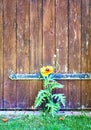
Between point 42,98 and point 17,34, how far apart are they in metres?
0.89

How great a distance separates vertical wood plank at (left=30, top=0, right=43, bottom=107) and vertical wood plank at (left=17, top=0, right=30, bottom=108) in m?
0.05

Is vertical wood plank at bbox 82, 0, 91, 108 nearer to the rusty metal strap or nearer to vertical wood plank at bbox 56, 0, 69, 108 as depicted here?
the rusty metal strap

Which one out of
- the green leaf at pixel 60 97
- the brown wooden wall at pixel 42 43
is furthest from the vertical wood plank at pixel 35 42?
the green leaf at pixel 60 97

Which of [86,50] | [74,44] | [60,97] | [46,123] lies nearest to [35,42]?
[74,44]

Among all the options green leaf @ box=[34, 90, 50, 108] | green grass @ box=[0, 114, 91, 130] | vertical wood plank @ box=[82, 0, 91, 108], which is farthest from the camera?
vertical wood plank @ box=[82, 0, 91, 108]

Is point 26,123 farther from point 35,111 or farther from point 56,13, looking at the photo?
point 56,13

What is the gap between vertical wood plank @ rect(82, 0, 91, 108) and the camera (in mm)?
5363

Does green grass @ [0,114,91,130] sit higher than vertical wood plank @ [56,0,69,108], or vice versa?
vertical wood plank @ [56,0,69,108]

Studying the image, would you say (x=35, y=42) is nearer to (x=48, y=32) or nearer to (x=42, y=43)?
Answer: (x=42, y=43)

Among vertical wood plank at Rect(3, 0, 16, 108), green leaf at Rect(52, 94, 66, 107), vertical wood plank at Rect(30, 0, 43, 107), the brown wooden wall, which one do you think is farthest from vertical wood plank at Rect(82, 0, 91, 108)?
vertical wood plank at Rect(3, 0, 16, 108)

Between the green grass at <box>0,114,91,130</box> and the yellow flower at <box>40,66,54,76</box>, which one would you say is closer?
the green grass at <box>0,114,91,130</box>

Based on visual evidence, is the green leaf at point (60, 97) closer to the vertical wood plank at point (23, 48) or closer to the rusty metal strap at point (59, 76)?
the rusty metal strap at point (59, 76)

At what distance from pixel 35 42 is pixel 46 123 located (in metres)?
1.16

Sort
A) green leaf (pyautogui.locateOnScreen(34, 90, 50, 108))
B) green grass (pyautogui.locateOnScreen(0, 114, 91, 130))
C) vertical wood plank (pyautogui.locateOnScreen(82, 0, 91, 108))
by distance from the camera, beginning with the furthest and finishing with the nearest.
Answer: vertical wood plank (pyautogui.locateOnScreen(82, 0, 91, 108)) < green leaf (pyautogui.locateOnScreen(34, 90, 50, 108)) < green grass (pyautogui.locateOnScreen(0, 114, 91, 130))
